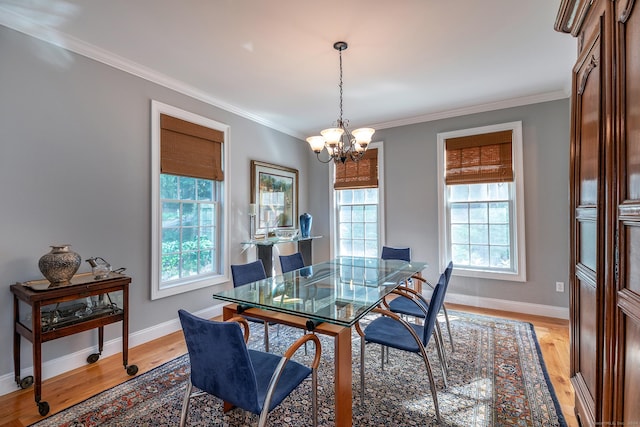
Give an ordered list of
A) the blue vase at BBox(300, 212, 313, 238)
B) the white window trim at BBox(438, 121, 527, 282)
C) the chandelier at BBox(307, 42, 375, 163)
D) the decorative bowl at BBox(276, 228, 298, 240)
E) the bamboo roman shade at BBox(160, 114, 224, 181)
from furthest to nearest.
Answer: the blue vase at BBox(300, 212, 313, 238), the decorative bowl at BBox(276, 228, 298, 240), the white window trim at BBox(438, 121, 527, 282), the bamboo roman shade at BBox(160, 114, 224, 181), the chandelier at BBox(307, 42, 375, 163)

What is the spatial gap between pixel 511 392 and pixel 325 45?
9.96 feet

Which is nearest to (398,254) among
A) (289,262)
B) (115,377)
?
(289,262)

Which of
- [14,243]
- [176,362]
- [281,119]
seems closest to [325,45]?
[281,119]

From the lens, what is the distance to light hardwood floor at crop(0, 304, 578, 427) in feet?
6.30

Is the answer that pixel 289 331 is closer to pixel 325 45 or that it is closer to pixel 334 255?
pixel 334 255

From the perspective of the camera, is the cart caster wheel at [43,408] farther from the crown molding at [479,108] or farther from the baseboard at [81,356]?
the crown molding at [479,108]

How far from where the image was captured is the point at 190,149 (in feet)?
10.9

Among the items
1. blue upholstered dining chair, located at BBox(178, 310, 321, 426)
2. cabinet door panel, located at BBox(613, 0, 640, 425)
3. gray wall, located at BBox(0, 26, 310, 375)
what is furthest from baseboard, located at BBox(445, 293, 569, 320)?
gray wall, located at BBox(0, 26, 310, 375)

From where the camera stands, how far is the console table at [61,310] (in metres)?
1.92

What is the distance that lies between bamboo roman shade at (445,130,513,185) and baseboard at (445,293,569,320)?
5.23 feet

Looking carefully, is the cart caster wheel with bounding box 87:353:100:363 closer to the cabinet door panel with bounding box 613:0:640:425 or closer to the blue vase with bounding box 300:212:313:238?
the blue vase with bounding box 300:212:313:238

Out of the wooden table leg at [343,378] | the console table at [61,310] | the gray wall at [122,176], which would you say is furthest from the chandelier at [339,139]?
the console table at [61,310]

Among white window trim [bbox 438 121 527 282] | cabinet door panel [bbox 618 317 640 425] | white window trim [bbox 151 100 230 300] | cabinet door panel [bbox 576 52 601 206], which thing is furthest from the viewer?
white window trim [bbox 438 121 527 282]

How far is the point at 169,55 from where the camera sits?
2.62m
